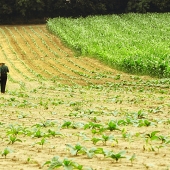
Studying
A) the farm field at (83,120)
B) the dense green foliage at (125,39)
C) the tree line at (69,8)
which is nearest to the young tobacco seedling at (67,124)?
the farm field at (83,120)

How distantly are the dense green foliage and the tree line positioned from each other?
4064 mm


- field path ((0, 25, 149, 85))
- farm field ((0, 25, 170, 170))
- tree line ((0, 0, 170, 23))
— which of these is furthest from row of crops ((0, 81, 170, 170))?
tree line ((0, 0, 170, 23))

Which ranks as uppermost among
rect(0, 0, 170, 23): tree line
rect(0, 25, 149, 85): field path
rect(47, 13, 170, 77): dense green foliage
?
rect(0, 0, 170, 23): tree line

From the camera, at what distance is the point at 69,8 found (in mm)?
72938

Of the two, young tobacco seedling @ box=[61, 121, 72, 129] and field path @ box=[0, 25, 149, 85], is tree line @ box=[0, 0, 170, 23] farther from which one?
young tobacco seedling @ box=[61, 121, 72, 129]

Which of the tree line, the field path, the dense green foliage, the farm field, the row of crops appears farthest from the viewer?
the tree line

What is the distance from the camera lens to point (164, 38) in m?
47.6

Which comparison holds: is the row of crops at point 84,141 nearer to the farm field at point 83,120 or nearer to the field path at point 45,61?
the farm field at point 83,120

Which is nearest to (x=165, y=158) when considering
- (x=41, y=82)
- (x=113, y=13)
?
(x=41, y=82)

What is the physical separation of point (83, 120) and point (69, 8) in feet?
206

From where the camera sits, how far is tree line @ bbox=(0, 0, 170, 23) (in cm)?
6769

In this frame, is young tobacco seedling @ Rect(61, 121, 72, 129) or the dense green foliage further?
the dense green foliage

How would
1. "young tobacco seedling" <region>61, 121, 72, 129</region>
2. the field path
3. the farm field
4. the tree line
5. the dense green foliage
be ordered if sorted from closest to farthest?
the farm field, "young tobacco seedling" <region>61, 121, 72, 129</region>, the field path, the dense green foliage, the tree line

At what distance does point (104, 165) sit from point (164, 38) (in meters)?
42.8
